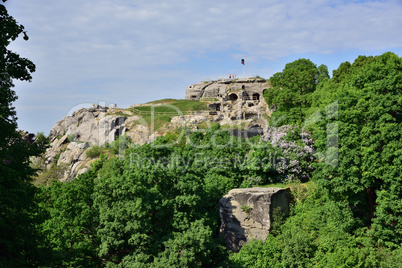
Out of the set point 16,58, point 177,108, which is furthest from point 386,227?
point 177,108

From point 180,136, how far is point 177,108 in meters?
30.4

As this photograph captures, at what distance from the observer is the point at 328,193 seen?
77.6ft

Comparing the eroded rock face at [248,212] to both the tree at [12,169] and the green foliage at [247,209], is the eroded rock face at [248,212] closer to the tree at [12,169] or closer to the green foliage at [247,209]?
the green foliage at [247,209]

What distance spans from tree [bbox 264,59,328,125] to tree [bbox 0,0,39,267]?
110 ft

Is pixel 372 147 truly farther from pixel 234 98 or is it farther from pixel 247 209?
pixel 234 98

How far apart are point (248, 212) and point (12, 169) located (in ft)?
62.2

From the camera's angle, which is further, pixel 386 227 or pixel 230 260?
pixel 230 260

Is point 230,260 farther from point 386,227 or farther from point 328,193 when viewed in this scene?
point 386,227

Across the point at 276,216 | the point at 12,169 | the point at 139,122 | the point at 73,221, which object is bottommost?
the point at 276,216

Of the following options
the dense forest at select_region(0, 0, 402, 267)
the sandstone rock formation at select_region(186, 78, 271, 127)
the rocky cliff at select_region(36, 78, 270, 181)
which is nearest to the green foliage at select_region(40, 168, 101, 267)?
the dense forest at select_region(0, 0, 402, 267)

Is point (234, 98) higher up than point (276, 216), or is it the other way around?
point (234, 98)

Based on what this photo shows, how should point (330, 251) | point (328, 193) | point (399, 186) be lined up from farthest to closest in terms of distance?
point (328, 193) → point (330, 251) → point (399, 186)

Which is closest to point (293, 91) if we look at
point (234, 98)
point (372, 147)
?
point (372, 147)

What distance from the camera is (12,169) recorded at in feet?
44.7
